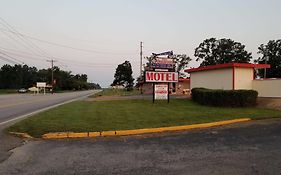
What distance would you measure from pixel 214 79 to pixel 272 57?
5846 centimetres

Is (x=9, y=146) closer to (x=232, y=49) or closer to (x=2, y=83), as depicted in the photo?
(x=232, y=49)

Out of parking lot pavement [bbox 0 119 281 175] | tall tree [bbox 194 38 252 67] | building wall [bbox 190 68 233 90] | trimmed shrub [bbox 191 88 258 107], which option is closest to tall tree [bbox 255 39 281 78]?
tall tree [bbox 194 38 252 67]

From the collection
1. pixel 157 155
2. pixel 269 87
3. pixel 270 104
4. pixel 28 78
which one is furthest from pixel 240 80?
pixel 28 78

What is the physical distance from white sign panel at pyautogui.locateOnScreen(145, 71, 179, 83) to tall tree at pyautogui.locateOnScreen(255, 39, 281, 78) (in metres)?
54.9

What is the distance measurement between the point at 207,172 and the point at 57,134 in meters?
6.31

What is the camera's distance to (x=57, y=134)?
38.2 ft

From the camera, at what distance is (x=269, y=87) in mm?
26453

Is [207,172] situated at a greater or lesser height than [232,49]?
lesser

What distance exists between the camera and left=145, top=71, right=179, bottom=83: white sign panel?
2609 centimetres

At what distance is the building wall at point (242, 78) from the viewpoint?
27609mm

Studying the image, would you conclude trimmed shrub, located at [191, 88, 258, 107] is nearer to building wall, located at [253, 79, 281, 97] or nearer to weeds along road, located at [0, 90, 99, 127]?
building wall, located at [253, 79, 281, 97]

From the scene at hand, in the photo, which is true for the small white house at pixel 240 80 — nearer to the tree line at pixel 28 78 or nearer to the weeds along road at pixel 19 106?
the weeds along road at pixel 19 106

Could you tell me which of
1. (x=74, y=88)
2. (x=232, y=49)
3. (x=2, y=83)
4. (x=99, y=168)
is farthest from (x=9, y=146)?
(x=74, y=88)

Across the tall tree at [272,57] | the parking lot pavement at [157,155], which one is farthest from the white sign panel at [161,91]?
the tall tree at [272,57]
